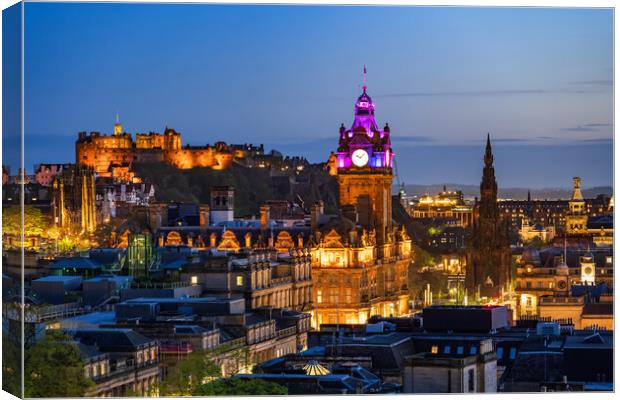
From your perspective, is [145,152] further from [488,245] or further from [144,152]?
[488,245]

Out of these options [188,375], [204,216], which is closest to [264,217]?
[204,216]

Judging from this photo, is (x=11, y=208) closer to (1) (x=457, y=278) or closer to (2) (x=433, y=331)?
(2) (x=433, y=331)

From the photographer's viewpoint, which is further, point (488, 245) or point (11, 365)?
point (488, 245)

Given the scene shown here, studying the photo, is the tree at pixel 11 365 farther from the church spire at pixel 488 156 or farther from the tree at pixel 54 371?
the church spire at pixel 488 156

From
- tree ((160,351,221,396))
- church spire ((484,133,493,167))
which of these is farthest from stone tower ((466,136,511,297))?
tree ((160,351,221,396))

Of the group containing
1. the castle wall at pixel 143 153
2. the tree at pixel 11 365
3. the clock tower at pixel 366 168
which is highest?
the castle wall at pixel 143 153

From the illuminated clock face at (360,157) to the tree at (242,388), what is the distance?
71.2 meters

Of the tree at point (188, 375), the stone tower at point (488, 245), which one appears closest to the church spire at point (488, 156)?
the stone tower at point (488, 245)

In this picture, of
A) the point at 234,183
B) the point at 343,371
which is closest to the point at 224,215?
the point at 234,183

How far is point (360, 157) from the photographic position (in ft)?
440

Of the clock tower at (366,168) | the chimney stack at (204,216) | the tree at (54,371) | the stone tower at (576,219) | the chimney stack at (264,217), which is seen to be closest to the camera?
the tree at (54,371)

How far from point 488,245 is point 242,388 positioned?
80761 millimetres

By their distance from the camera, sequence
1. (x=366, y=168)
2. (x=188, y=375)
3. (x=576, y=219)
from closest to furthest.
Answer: (x=188, y=375) < (x=366, y=168) < (x=576, y=219)

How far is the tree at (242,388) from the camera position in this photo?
199ft
